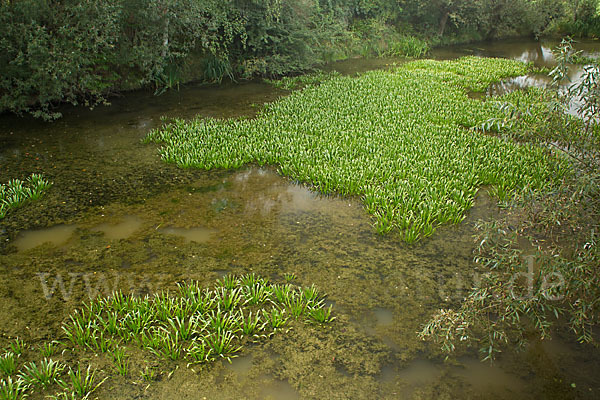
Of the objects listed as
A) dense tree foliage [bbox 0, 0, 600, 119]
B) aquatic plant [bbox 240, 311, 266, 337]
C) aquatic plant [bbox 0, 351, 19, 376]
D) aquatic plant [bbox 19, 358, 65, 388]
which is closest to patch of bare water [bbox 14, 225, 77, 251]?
aquatic plant [bbox 0, 351, 19, 376]

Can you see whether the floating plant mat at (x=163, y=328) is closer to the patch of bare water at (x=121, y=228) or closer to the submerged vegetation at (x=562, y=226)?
the patch of bare water at (x=121, y=228)

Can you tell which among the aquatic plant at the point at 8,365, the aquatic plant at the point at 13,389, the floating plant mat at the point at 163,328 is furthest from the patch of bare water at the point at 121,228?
the aquatic plant at the point at 13,389

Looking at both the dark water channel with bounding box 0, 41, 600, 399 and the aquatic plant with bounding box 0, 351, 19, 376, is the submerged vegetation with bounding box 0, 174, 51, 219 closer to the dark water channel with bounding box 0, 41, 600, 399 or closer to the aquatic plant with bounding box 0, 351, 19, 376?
the dark water channel with bounding box 0, 41, 600, 399

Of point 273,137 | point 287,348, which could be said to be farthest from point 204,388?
point 273,137

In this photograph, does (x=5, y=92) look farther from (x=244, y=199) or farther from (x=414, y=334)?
(x=414, y=334)

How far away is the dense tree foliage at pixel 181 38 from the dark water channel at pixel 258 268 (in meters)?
2.30

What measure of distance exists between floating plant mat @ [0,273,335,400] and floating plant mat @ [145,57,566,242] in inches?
82.1

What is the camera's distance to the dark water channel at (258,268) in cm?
364

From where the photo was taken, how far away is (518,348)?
3.91m

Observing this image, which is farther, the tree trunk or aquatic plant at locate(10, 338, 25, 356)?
the tree trunk

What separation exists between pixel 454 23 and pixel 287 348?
1142 inches

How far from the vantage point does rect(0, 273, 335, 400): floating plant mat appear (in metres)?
3.59

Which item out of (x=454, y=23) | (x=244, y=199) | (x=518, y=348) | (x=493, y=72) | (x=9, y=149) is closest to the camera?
(x=518, y=348)

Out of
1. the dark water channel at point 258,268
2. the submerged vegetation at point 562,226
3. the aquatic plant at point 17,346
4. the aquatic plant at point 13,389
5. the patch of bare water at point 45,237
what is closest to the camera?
the submerged vegetation at point 562,226
